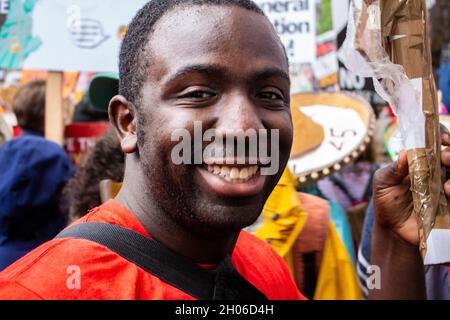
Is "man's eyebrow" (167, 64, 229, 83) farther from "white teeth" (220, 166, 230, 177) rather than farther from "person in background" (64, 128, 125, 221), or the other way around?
"person in background" (64, 128, 125, 221)

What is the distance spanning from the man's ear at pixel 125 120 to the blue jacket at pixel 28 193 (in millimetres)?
1961

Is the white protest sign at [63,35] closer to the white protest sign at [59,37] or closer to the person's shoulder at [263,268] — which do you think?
the white protest sign at [59,37]

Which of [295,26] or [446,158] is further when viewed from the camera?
[295,26]

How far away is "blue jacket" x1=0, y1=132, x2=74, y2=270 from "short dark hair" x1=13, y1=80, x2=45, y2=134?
0.95 m

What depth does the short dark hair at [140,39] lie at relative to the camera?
150 cm

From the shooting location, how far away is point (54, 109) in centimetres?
393

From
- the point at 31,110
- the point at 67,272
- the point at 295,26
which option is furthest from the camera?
the point at 31,110

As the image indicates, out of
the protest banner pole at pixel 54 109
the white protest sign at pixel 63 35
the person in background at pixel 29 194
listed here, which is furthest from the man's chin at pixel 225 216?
the protest banner pole at pixel 54 109

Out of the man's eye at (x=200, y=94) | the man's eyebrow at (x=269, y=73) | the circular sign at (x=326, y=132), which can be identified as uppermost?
the man's eyebrow at (x=269, y=73)

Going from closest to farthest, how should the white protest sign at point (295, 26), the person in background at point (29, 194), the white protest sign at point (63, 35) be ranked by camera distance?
the person in background at point (29, 194) → the white protest sign at point (63, 35) → the white protest sign at point (295, 26)

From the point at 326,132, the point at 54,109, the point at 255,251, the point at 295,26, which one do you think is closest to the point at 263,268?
the point at 255,251

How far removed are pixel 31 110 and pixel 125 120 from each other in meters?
3.07

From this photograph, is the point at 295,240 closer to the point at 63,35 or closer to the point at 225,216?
the point at 225,216

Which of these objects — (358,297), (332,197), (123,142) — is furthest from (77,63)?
(123,142)
